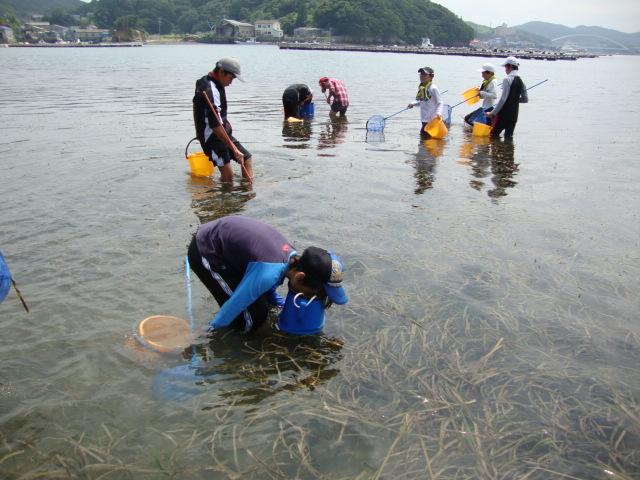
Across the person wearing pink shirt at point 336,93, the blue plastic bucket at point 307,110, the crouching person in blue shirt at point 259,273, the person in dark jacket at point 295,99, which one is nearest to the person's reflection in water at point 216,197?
the crouching person in blue shirt at point 259,273

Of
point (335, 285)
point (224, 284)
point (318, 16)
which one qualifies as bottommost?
point (224, 284)

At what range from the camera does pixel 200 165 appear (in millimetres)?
9273

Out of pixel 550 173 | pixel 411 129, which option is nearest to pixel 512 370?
pixel 550 173

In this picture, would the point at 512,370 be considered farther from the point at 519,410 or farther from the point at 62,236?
the point at 62,236

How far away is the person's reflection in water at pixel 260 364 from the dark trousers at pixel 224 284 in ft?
0.77

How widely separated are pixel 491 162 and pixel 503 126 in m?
2.92

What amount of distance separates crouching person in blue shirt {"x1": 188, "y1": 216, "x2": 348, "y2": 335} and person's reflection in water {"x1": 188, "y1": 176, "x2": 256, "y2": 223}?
3.16 meters

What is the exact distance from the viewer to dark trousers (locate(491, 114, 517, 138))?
13477 mm

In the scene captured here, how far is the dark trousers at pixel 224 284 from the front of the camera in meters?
4.09

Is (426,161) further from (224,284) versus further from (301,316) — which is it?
(224,284)

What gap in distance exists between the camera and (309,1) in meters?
169

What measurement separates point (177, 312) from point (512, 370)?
301 cm

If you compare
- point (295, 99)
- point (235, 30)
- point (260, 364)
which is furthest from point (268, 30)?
point (260, 364)

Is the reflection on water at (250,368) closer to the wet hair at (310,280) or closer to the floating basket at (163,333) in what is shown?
the floating basket at (163,333)
